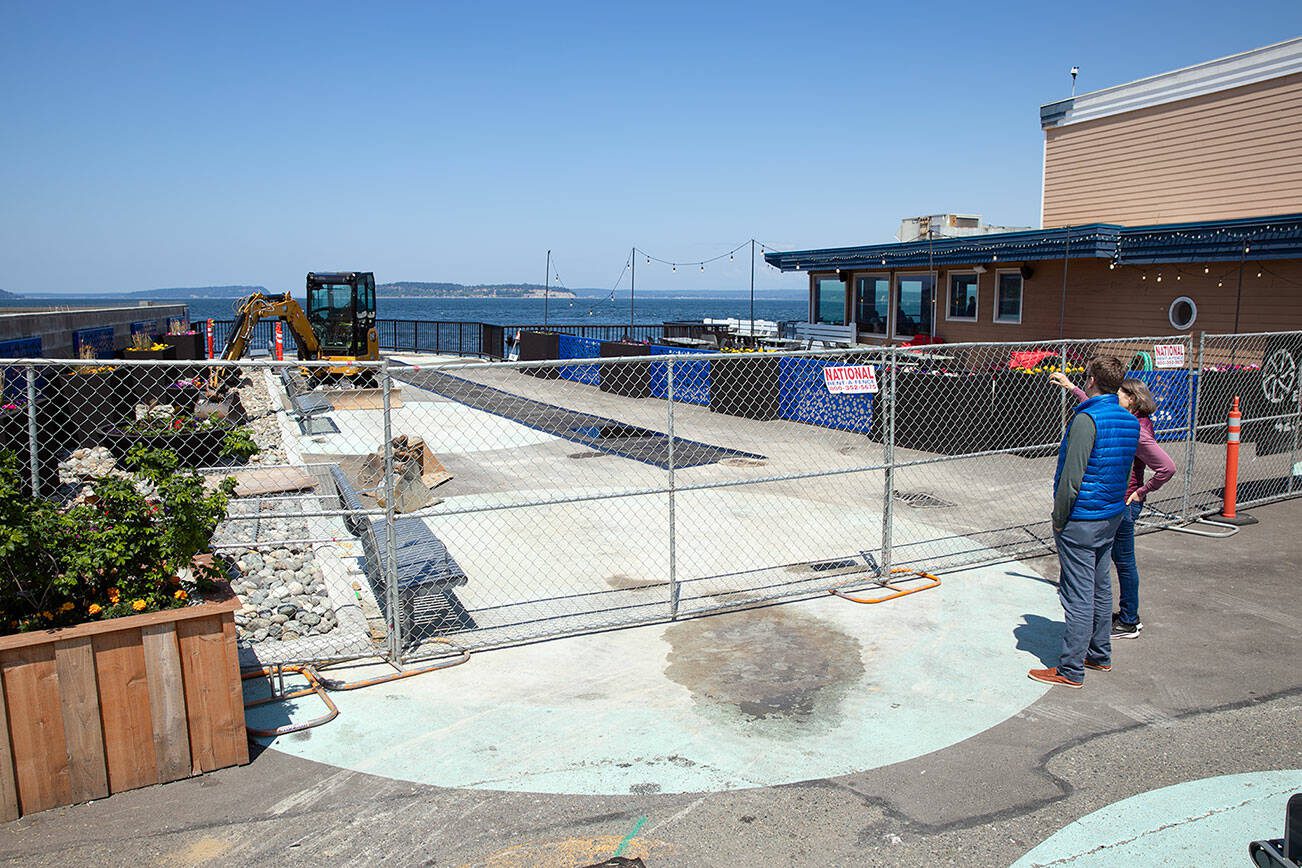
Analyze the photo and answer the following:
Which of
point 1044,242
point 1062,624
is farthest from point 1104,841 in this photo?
point 1044,242

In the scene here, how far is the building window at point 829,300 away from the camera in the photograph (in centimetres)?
2823

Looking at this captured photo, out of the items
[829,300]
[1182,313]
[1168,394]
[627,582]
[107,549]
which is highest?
[829,300]

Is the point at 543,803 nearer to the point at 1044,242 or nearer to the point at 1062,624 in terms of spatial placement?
the point at 1062,624

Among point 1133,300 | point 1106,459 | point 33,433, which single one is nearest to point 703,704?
point 1106,459

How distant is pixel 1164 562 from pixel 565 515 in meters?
6.33

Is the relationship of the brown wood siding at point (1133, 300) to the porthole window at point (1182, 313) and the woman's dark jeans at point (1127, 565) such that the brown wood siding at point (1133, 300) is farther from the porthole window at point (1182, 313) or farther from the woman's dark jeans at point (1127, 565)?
the woman's dark jeans at point (1127, 565)

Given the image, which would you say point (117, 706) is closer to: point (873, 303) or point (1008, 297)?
point (1008, 297)

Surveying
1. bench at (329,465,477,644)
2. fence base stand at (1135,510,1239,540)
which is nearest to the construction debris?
bench at (329,465,477,644)

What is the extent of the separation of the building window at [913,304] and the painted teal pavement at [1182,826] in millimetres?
21172

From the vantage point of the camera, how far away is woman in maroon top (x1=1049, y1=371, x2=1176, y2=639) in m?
6.77

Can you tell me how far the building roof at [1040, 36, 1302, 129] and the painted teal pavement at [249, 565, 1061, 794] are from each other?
16.1 metres

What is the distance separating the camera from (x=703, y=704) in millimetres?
5984

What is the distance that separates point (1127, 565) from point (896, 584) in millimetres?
2035

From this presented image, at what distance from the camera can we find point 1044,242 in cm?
2012
